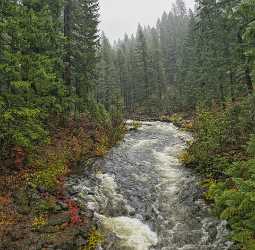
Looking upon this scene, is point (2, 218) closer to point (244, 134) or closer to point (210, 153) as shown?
point (210, 153)

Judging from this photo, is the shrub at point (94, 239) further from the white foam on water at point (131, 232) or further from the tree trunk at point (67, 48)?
the tree trunk at point (67, 48)

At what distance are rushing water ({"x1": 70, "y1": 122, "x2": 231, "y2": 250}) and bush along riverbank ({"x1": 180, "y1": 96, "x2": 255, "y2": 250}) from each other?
0.67 metres

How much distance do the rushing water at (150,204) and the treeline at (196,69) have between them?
5845mm

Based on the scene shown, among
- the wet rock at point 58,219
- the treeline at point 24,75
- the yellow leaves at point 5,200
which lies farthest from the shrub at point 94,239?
the treeline at point 24,75

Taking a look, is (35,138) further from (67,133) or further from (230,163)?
(230,163)

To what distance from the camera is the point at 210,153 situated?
19.3m

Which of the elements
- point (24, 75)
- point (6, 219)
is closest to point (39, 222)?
point (6, 219)

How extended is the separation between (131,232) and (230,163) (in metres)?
6.51

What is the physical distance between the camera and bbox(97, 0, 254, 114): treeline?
90.0 ft

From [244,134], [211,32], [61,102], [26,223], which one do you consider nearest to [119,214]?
[26,223]

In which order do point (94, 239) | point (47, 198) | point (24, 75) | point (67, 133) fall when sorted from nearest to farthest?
1. point (94, 239)
2. point (47, 198)
3. point (24, 75)
4. point (67, 133)

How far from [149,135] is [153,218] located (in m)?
17.3

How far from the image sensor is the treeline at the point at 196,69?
27422mm

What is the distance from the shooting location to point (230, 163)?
17500 millimetres
